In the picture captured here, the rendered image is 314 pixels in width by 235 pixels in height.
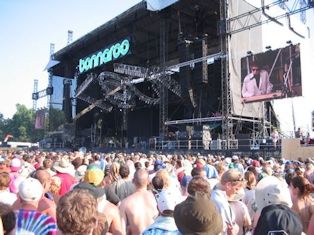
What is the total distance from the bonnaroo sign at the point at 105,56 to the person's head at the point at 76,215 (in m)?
25.4

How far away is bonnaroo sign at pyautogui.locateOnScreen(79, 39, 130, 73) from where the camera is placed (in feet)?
90.3

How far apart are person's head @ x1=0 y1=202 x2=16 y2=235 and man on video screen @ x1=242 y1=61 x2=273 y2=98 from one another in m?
17.6

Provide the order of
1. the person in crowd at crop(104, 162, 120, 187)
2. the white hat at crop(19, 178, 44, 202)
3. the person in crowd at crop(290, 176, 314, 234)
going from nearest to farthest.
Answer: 1. the white hat at crop(19, 178, 44, 202)
2. the person in crowd at crop(290, 176, 314, 234)
3. the person in crowd at crop(104, 162, 120, 187)

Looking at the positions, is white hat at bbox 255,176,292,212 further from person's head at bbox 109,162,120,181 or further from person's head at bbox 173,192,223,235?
person's head at bbox 109,162,120,181

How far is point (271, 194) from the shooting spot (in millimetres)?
2512

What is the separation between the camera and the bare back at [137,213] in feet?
11.7

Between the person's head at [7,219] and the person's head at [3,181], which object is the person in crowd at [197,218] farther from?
the person's head at [3,181]

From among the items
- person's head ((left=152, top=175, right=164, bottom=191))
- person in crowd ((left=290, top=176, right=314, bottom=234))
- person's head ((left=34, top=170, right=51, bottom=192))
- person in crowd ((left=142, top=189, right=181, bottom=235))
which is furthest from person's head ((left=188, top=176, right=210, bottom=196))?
person's head ((left=34, top=170, right=51, bottom=192))

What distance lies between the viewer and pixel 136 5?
25.5 m

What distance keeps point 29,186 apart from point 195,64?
20.9m

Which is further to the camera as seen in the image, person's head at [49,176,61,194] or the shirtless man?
person's head at [49,176,61,194]

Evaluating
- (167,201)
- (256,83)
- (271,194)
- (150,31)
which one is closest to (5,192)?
(167,201)

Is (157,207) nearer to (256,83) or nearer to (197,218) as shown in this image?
(197,218)

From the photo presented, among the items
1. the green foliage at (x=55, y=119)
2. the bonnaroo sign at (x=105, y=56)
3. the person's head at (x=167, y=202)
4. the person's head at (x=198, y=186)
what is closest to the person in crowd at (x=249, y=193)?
the person's head at (x=198, y=186)
